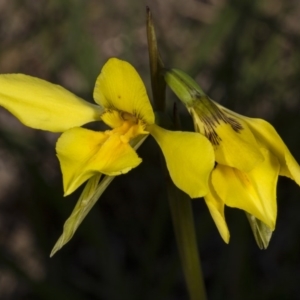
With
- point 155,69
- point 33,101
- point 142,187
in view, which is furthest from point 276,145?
point 142,187

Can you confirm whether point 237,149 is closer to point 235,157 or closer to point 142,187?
point 235,157

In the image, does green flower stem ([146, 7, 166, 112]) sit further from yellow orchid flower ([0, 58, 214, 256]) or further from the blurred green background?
the blurred green background

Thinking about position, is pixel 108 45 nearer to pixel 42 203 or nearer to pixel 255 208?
pixel 42 203

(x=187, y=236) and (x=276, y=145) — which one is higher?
(x=276, y=145)

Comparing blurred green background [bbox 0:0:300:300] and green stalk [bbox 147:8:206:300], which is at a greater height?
green stalk [bbox 147:8:206:300]

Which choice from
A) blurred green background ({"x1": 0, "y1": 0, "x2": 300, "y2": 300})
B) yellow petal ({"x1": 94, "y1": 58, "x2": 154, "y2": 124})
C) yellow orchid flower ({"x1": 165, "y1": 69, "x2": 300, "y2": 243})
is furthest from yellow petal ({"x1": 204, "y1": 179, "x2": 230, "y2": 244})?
blurred green background ({"x1": 0, "y1": 0, "x2": 300, "y2": 300})

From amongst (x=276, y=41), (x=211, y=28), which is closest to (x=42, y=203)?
(x=211, y=28)
